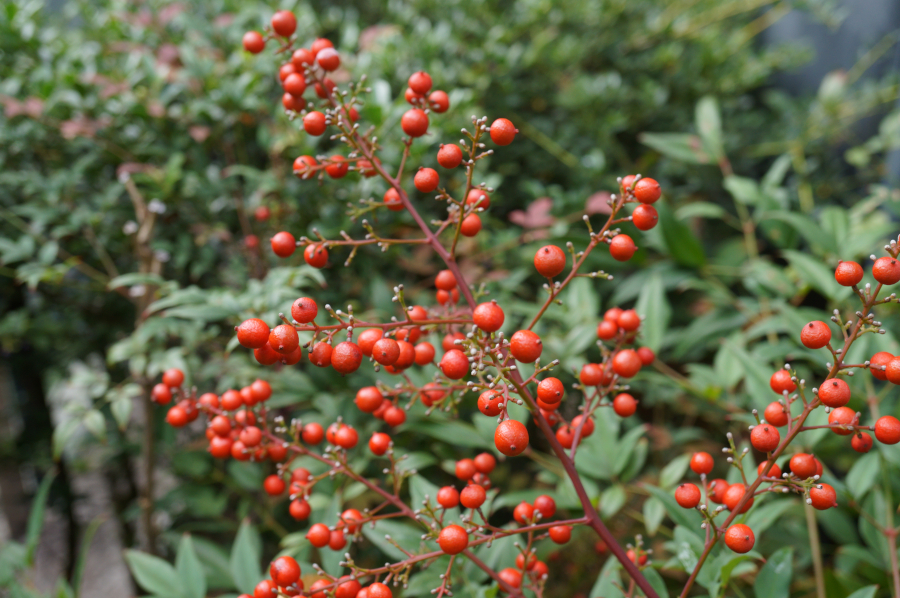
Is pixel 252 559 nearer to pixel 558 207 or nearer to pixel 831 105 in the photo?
pixel 558 207

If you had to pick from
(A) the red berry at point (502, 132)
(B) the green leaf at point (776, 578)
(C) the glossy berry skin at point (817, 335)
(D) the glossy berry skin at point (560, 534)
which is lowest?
(B) the green leaf at point (776, 578)

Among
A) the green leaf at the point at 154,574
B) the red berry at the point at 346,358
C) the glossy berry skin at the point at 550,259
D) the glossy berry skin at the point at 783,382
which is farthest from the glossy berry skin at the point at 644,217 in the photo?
the green leaf at the point at 154,574

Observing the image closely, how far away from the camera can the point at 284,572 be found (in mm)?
555

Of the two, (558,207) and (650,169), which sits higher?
(558,207)

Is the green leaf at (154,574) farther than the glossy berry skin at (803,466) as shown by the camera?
Yes

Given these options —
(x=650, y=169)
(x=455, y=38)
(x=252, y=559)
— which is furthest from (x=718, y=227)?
(x=252, y=559)

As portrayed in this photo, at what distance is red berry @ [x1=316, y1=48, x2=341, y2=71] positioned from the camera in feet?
2.10

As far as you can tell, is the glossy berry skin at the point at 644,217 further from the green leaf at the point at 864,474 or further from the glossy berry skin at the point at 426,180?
the green leaf at the point at 864,474

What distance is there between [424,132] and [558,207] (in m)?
0.89

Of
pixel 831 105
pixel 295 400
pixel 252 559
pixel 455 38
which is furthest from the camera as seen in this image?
pixel 831 105

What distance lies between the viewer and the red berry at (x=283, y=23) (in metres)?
0.67

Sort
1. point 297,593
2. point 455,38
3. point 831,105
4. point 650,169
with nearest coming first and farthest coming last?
1. point 297,593
2. point 455,38
3. point 831,105
4. point 650,169

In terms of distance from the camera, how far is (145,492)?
1071 millimetres

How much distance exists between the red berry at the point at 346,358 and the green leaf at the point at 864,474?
0.83m
